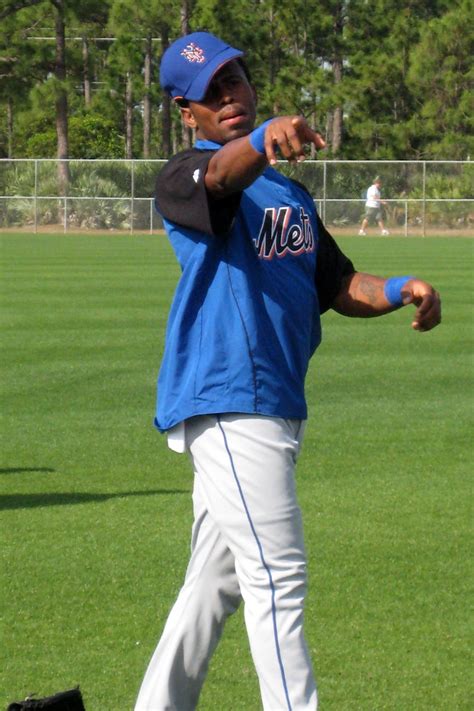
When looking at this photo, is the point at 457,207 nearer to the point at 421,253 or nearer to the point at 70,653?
the point at 421,253

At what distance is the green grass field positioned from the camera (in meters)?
5.38

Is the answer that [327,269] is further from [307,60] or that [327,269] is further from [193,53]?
[307,60]

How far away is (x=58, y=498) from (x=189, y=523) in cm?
99

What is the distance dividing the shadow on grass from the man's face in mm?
4486

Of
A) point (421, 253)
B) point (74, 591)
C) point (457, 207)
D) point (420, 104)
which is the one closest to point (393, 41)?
point (420, 104)

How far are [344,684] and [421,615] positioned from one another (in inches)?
37.0

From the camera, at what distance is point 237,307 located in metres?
3.96

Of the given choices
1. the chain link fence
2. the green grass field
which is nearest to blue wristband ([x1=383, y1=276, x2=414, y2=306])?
the green grass field

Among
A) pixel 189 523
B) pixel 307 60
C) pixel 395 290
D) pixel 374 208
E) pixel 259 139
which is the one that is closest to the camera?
pixel 259 139

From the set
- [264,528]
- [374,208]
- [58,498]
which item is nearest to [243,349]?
[264,528]

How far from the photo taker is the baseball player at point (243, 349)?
3918 mm

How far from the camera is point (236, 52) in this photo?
13.5 feet

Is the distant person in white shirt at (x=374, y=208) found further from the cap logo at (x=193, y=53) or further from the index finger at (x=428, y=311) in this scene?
the cap logo at (x=193, y=53)

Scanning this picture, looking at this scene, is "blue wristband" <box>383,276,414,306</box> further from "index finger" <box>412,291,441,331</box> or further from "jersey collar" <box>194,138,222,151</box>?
"jersey collar" <box>194,138,222,151</box>
